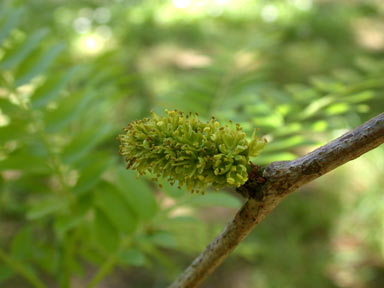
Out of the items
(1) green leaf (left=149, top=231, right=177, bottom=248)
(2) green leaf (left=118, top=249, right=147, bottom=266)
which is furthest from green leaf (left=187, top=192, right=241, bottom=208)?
(2) green leaf (left=118, top=249, right=147, bottom=266)

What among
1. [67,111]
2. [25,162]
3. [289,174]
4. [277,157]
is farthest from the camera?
[67,111]

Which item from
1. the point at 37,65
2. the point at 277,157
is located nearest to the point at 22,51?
the point at 37,65

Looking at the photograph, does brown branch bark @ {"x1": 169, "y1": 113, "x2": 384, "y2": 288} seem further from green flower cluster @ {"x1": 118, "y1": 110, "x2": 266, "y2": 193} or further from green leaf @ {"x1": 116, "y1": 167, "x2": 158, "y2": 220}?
green leaf @ {"x1": 116, "y1": 167, "x2": 158, "y2": 220}

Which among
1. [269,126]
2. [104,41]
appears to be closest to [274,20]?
[104,41]

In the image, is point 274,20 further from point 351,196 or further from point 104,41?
point 351,196

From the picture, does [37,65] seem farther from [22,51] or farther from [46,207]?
[46,207]

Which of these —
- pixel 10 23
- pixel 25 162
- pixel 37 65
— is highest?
pixel 10 23
